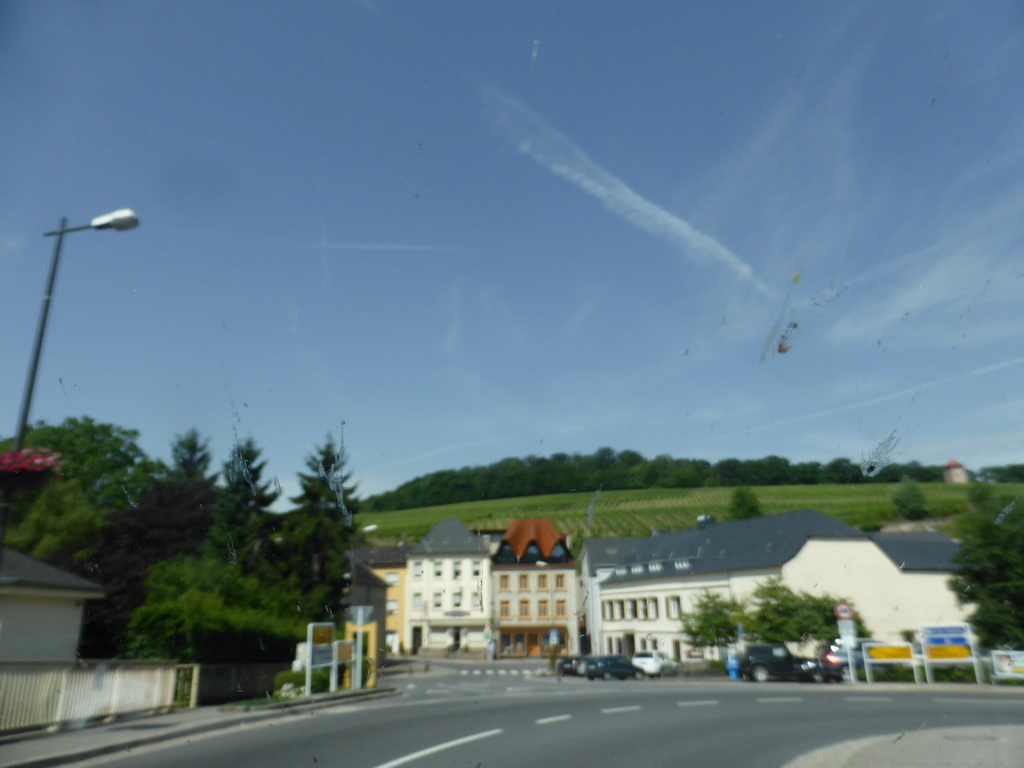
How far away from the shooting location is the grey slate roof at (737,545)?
4603 cm

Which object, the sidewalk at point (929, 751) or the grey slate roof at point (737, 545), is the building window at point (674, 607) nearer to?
the grey slate roof at point (737, 545)

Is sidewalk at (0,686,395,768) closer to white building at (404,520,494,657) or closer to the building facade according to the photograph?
the building facade

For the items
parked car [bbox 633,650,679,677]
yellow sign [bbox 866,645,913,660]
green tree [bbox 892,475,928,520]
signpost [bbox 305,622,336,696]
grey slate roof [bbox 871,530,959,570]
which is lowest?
parked car [bbox 633,650,679,677]

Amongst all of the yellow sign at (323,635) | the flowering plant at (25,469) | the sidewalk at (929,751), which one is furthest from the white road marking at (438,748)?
the yellow sign at (323,635)

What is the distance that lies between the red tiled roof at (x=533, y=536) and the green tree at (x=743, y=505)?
2834 cm

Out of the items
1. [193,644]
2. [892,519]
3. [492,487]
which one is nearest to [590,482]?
[492,487]

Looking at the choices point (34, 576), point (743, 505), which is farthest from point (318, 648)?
point (743, 505)

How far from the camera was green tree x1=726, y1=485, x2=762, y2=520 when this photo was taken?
282ft

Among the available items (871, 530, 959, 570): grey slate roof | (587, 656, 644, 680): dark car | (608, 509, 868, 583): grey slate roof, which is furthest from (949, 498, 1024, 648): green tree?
(871, 530, 959, 570): grey slate roof

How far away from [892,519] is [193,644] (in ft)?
248

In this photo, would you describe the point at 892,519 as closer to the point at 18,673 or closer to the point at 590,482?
the point at 590,482

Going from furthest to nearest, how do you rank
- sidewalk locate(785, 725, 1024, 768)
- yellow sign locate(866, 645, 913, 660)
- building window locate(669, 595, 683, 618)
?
1. building window locate(669, 595, 683, 618)
2. yellow sign locate(866, 645, 913, 660)
3. sidewalk locate(785, 725, 1024, 768)

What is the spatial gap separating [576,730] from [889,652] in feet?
69.0

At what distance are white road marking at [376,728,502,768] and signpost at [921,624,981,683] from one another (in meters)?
22.0
